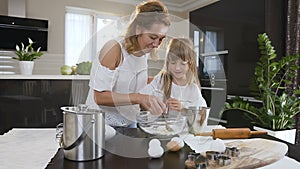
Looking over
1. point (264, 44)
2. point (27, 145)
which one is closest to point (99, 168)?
point (27, 145)

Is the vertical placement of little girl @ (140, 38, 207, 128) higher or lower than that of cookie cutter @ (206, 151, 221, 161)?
higher

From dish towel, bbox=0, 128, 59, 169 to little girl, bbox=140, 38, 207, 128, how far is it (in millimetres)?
316

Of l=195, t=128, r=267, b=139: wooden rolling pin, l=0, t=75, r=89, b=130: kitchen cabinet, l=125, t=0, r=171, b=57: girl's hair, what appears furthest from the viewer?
l=0, t=75, r=89, b=130: kitchen cabinet

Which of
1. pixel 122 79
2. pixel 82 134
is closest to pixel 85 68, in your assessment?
pixel 122 79

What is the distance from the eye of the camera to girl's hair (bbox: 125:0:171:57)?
0.69 metres

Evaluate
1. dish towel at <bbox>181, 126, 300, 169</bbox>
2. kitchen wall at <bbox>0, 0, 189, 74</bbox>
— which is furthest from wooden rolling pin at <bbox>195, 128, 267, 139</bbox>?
kitchen wall at <bbox>0, 0, 189, 74</bbox>

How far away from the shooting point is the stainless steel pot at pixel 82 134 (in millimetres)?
607

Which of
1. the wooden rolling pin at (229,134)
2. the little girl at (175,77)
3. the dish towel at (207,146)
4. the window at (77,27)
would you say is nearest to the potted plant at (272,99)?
the wooden rolling pin at (229,134)

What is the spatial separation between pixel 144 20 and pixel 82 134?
1.11 feet

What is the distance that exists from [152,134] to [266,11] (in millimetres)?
2078

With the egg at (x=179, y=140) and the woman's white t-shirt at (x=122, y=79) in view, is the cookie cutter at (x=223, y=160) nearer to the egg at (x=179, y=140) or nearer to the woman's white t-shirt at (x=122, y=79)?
the egg at (x=179, y=140)

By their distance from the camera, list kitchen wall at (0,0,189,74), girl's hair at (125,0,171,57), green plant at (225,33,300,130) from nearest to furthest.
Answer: girl's hair at (125,0,171,57), green plant at (225,33,300,130), kitchen wall at (0,0,189,74)

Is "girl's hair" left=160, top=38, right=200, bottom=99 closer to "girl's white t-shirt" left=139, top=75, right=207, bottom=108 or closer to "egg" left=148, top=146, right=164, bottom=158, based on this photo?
"girl's white t-shirt" left=139, top=75, right=207, bottom=108

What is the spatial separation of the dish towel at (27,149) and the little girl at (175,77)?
0.32 metres
